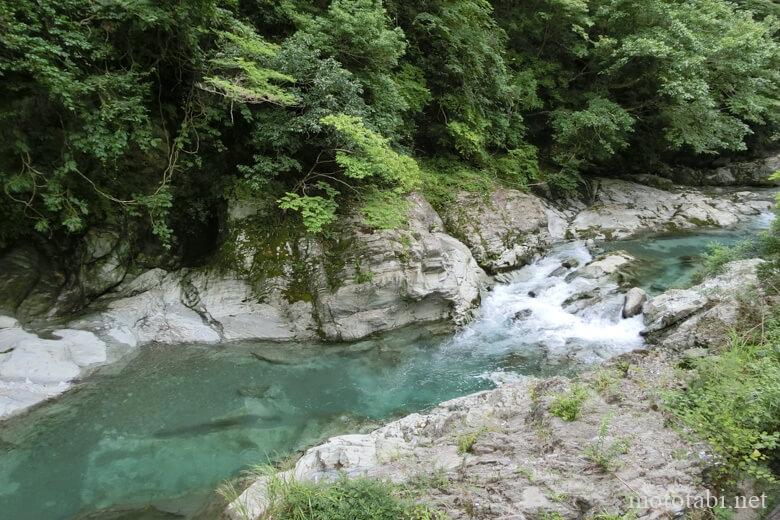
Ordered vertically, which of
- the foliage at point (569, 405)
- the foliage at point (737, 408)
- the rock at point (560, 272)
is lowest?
the rock at point (560, 272)

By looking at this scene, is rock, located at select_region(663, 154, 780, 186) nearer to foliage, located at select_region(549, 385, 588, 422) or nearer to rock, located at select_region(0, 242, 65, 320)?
foliage, located at select_region(549, 385, 588, 422)

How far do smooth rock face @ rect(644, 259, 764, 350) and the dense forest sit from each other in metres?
5.27

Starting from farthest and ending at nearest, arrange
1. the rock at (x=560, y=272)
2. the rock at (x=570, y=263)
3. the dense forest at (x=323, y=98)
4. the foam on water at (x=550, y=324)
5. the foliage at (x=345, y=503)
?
the rock at (x=570, y=263) < the rock at (x=560, y=272) < the foam on water at (x=550, y=324) < the dense forest at (x=323, y=98) < the foliage at (x=345, y=503)

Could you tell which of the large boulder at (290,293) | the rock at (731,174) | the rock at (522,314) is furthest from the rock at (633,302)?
the rock at (731,174)

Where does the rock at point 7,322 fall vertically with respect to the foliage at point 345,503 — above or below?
below

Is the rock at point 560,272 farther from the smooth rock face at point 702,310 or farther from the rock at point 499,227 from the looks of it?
the smooth rock face at point 702,310

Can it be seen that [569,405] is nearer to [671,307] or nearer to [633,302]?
[671,307]

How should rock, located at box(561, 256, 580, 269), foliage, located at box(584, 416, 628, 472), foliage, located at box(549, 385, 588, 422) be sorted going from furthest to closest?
1. rock, located at box(561, 256, 580, 269)
2. foliage, located at box(549, 385, 588, 422)
3. foliage, located at box(584, 416, 628, 472)

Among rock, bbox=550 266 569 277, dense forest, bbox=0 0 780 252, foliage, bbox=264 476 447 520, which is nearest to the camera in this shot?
foliage, bbox=264 476 447 520

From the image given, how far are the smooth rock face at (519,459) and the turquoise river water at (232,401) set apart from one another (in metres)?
1.18

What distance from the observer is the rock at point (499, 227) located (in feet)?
37.1

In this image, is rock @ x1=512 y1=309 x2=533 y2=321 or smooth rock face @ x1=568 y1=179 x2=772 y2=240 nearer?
rock @ x1=512 y1=309 x2=533 y2=321

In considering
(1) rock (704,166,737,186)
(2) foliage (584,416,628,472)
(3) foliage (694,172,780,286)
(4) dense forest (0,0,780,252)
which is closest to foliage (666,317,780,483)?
(2) foliage (584,416,628,472)

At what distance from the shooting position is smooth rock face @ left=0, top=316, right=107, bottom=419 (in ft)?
20.6
